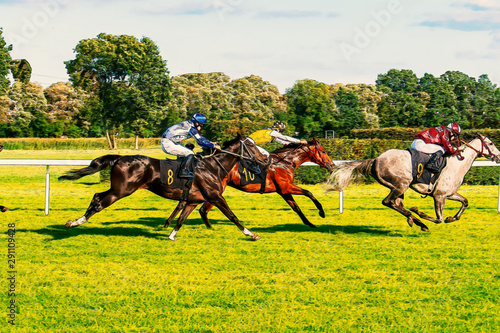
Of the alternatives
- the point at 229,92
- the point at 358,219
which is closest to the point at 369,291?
the point at 358,219

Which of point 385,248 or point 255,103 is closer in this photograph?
point 385,248

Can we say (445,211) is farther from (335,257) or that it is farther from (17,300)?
(17,300)

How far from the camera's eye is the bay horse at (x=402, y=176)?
797 centimetres

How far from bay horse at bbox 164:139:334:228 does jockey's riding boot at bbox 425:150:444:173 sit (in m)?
1.55

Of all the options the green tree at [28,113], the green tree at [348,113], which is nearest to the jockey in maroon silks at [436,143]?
the green tree at [348,113]

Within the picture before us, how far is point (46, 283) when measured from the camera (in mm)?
4844

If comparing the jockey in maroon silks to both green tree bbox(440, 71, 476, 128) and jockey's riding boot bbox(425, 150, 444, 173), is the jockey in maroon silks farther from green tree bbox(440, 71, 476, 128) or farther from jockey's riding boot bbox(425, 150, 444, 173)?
green tree bbox(440, 71, 476, 128)

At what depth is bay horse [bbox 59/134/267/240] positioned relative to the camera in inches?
277

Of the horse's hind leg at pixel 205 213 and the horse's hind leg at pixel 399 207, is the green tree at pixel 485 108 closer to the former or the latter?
the horse's hind leg at pixel 399 207

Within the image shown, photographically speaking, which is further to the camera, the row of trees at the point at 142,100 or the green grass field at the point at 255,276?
the row of trees at the point at 142,100

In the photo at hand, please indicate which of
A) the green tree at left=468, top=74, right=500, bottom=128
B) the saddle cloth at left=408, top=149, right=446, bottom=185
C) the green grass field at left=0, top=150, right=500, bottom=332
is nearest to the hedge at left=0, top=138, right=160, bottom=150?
the green tree at left=468, top=74, right=500, bottom=128

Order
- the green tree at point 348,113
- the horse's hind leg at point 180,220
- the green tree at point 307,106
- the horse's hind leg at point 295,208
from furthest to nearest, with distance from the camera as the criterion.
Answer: the green tree at point 348,113, the green tree at point 307,106, the horse's hind leg at point 295,208, the horse's hind leg at point 180,220

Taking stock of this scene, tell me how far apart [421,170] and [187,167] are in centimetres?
329

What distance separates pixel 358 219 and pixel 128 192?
415 centimetres
